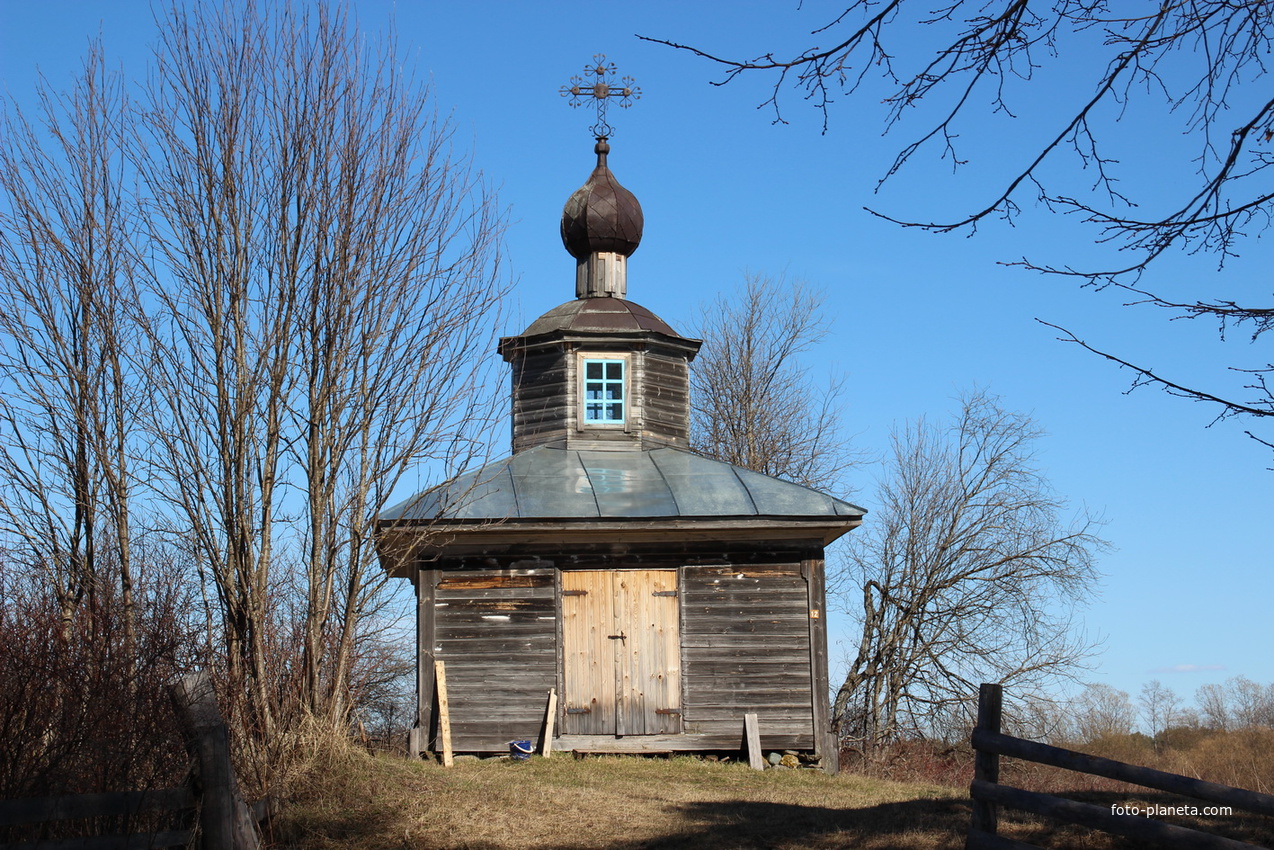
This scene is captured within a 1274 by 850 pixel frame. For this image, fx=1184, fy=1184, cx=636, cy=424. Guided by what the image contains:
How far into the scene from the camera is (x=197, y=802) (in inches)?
280

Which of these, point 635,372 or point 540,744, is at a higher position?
point 635,372

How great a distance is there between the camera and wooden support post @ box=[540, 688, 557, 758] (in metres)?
14.2

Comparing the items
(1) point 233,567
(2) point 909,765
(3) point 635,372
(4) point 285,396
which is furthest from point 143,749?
(2) point 909,765

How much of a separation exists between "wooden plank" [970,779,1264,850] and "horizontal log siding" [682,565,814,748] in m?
6.66

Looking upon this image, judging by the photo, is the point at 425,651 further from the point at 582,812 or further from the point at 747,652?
the point at 582,812

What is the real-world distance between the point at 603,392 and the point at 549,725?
545cm

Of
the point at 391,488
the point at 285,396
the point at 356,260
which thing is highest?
the point at 356,260

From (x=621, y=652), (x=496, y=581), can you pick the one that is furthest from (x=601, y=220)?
(x=621, y=652)

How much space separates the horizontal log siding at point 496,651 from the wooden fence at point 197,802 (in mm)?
6896

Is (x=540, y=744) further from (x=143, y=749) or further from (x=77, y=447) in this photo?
(x=143, y=749)

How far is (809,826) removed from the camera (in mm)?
9539

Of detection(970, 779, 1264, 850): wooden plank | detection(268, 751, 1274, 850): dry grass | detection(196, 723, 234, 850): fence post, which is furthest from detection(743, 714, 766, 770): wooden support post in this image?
detection(196, 723, 234, 850): fence post

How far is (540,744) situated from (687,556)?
293 cm

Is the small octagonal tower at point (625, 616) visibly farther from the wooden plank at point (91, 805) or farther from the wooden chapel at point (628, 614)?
the wooden plank at point (91, 805)
